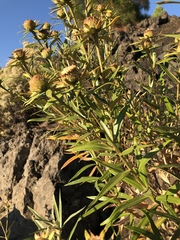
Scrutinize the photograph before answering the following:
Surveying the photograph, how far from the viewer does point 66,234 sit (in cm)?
268

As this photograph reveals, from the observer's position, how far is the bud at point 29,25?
165 centimetres

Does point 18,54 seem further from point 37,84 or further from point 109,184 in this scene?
point 109,184

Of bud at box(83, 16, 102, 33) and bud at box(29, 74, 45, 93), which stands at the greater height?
bud at box(83, 16, 102, 33)

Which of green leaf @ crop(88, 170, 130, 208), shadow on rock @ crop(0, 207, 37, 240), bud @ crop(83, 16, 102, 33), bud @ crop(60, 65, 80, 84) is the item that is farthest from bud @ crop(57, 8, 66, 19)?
shadow on rock @ crop(0, 207, 37, 240)

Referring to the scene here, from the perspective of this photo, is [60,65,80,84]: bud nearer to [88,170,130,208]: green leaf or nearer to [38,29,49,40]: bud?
[88,170,130,208]: green leaf

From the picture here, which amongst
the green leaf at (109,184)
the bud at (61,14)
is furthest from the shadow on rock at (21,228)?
the green leaf at (109,184)

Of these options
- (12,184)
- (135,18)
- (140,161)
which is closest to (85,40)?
(140,161)

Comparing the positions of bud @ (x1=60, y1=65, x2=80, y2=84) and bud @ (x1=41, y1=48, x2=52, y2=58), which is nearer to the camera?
bud @ (x1=60, y1=65, x2=80, y2=84)

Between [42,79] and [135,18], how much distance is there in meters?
15.6

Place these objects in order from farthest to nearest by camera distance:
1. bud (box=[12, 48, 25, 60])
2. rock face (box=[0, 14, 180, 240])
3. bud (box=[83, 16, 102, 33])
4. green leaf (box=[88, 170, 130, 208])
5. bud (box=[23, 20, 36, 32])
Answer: rock face (box=[0, 14, 180, 240]), bud (box=[23, 20, 36, 32]), bud (box=[12, 48, 25, 60]), bud (box=[83, 16, 102, 33]), green leaf (box=[88, 170, 130, 208])

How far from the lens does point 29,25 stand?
5.41 feet

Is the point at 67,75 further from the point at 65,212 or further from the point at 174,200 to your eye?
the point at 65,212

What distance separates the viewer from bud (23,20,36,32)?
165cm

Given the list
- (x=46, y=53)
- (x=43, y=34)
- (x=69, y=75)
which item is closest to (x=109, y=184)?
(x=69, y=75)
